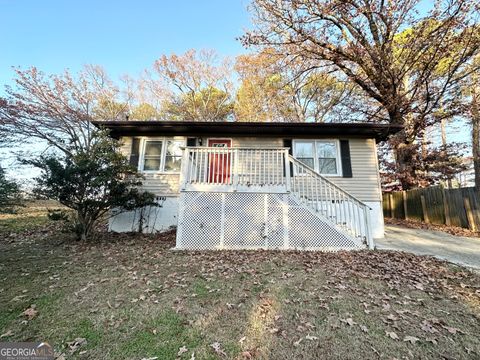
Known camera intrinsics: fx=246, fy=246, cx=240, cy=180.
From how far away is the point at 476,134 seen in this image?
13.6 m

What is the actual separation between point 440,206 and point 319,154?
6.05 meters

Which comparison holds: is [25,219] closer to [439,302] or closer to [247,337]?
[247,337]

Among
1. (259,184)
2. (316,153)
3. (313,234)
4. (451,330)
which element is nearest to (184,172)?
(259,184)

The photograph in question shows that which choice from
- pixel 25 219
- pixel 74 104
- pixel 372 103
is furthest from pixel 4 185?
pixel 372 103

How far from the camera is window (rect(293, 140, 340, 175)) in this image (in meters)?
9.34

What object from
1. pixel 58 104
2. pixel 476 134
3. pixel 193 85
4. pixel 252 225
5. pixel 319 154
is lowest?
pixel 252 225

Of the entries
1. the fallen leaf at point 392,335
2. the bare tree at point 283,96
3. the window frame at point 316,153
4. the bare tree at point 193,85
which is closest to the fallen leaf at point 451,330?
the fallen leaf at point 392,335

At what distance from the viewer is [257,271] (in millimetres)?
5070

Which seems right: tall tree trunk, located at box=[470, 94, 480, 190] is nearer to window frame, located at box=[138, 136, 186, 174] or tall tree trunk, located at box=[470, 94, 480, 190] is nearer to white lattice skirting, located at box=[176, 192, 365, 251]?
white lattice skirting, located at box=[176, 192, 365, 251]

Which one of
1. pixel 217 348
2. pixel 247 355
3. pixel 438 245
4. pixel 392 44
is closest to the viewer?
pixel 247 355

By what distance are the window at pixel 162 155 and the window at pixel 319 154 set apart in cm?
461

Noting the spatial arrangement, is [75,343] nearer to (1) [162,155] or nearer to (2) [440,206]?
(1) [162,155]

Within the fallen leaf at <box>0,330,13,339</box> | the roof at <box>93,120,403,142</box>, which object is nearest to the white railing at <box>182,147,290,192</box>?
the roof at <box>93,120,403,142</box>

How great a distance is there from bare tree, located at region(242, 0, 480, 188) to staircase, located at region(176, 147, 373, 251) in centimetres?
857
